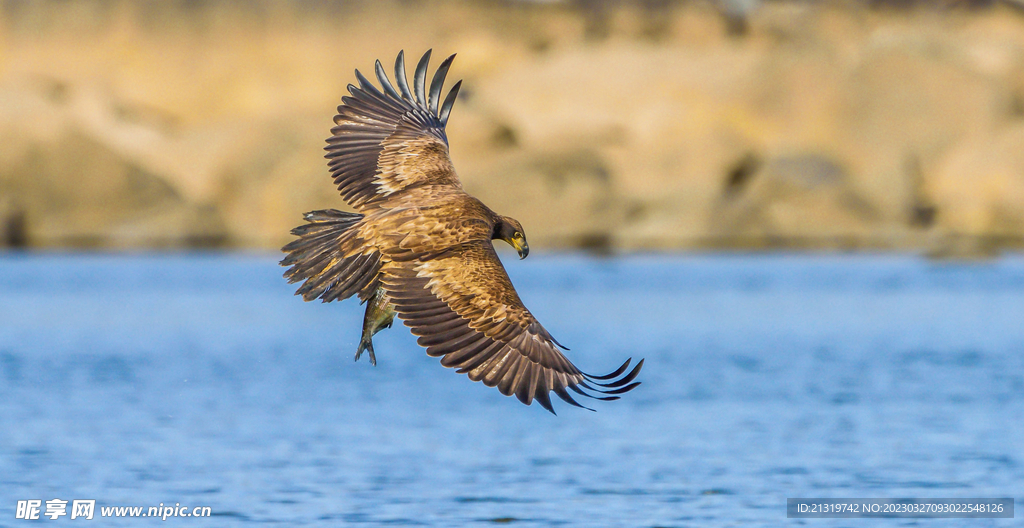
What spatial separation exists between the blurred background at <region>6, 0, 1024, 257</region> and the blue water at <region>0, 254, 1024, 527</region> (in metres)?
51.8

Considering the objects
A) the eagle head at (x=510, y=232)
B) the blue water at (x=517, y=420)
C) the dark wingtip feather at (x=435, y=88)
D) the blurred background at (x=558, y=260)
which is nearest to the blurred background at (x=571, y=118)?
the blurred background at (x=558, y=260)

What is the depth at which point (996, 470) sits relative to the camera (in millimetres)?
19672

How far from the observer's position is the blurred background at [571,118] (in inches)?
4338

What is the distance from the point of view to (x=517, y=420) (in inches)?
992

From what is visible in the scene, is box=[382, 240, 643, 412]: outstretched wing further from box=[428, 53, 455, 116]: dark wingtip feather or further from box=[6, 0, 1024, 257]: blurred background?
box=[6, 0, 1024, 257]: blurred background

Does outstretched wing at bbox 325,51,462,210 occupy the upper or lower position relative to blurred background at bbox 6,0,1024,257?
lower

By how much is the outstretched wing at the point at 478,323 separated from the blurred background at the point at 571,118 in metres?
82.3

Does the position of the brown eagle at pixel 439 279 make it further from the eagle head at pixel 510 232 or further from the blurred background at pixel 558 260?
the blurred background at pixel 558 260

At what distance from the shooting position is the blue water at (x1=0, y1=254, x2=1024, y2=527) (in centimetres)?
1819

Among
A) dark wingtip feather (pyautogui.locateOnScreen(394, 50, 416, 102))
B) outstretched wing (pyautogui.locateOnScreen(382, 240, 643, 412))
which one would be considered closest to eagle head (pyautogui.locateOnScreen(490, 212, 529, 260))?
outstretched wing (pyautogui.locateOnScreen(382, 240, 643, 412))

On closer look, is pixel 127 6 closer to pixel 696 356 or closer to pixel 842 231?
pixel 842 231

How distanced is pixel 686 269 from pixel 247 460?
217ft

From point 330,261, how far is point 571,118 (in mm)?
124996

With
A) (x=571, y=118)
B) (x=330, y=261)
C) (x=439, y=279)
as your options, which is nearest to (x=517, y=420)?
(x=330, y=261)
